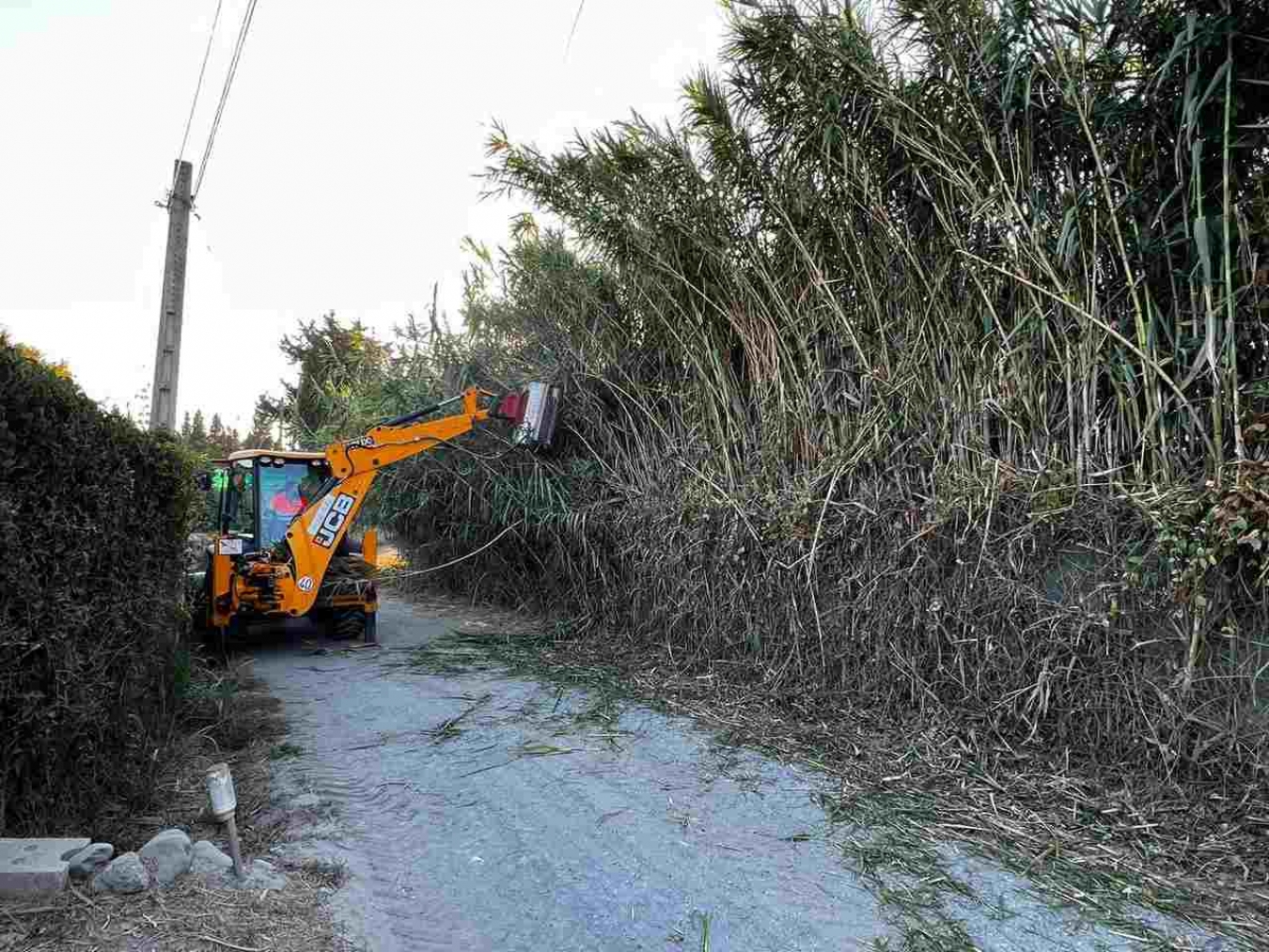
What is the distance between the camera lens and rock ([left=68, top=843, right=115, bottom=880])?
247cm

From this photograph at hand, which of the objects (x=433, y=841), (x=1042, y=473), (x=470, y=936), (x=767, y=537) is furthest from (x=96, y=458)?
(x=1042, y=473)

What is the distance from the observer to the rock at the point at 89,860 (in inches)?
97.4

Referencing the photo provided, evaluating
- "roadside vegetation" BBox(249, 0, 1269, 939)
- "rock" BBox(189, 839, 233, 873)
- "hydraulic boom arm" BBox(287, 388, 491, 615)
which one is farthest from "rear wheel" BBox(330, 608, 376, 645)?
"rock" BBox(189, 839, 233, 873)

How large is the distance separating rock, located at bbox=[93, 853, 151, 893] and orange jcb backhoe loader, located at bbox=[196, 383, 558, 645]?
4049 mm

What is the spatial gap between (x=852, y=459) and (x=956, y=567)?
2.91ft

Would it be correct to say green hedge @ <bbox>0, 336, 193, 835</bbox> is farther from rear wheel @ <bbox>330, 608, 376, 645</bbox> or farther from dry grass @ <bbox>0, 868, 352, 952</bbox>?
rear wheel @ <bbox>330, 608, 376, 645</bbox>

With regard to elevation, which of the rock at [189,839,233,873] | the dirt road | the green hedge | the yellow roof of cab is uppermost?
the yellow roof of cab

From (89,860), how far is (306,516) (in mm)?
4125

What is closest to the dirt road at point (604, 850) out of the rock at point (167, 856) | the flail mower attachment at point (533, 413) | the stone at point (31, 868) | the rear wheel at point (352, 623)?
the rock at point (167, 856)

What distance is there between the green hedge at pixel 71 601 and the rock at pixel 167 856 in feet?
1.27

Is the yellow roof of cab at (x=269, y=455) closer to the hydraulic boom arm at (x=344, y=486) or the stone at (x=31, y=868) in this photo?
the hydraulic boom arm at (x=344, y=486)

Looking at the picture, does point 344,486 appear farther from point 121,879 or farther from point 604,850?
point 604,850

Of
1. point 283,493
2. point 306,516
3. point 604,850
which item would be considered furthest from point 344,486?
point 604,850

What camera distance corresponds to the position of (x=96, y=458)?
9.46 feet
